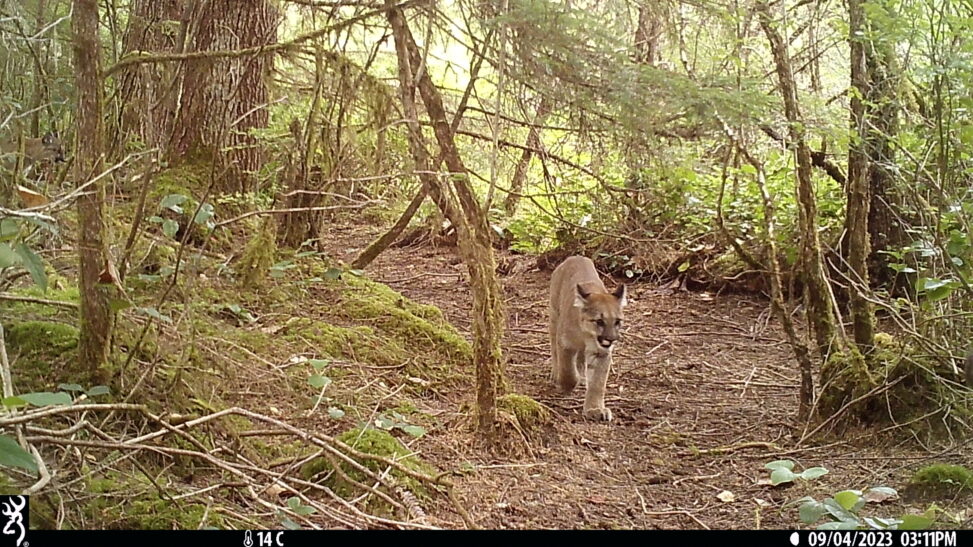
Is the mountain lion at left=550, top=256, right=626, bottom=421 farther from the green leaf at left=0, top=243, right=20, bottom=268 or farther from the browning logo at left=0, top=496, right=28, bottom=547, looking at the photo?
the green leaf at left=0, top=243, right=20, bottom=268

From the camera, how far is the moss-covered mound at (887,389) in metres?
5.34

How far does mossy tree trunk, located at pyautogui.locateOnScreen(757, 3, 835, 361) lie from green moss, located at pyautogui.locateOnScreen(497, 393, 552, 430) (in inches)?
78.8

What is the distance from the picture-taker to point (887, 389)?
552cm

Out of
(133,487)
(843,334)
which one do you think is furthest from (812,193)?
(133,487)

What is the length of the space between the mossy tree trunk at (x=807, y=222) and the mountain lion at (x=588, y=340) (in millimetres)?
1538

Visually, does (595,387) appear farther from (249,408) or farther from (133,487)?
(133,487)

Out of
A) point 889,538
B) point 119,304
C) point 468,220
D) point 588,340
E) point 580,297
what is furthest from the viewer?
point 580,297

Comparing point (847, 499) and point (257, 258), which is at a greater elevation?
point (257, 258)

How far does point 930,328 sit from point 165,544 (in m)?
4.62

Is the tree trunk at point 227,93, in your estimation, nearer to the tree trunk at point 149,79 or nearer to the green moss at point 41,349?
the tree trunk at point 149,79

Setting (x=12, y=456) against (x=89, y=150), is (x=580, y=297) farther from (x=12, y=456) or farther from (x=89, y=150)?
(x=12, y=456)

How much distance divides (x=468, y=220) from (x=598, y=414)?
210cm

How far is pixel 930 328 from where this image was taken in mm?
5570

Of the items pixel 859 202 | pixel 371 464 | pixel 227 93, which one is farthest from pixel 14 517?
pixel 859 202
